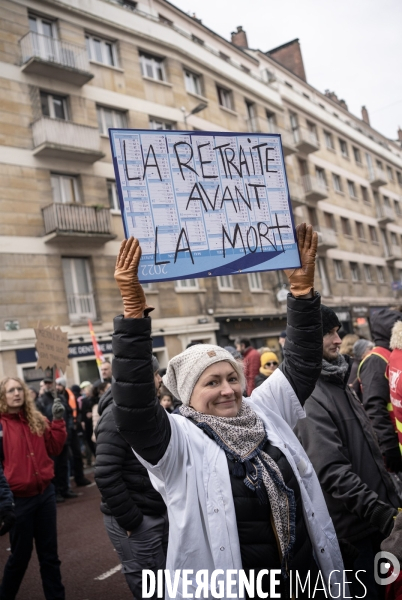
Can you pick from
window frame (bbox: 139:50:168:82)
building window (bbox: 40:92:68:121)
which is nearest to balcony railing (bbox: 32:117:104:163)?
building window (bbox: 40:92:68:121)

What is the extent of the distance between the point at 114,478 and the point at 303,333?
1.80 metres

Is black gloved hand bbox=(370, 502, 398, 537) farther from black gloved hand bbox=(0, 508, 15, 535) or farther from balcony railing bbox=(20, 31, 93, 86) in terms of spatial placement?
balcony railing bbox=(20, 31, 93, 86)

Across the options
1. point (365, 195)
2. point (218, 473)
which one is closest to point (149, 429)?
point (218, 473)

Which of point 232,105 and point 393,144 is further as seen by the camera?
point 393,144

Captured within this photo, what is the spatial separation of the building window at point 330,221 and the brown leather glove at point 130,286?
31.3 m

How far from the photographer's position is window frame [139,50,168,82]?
21.8 metres

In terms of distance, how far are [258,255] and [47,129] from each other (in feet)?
52.8

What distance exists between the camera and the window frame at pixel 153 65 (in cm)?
2184

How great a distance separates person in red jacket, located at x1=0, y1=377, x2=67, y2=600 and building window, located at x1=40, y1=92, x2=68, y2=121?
582 inches

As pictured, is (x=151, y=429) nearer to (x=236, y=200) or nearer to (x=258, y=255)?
(x=258, y=255)

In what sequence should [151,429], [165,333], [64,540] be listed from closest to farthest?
[151,429] → [64,540] → [165,333]

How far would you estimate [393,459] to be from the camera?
454 cm

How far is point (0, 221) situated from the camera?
16.4 m

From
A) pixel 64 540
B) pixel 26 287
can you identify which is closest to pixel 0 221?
pixel 26 287
